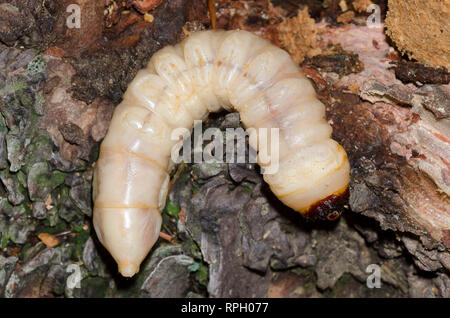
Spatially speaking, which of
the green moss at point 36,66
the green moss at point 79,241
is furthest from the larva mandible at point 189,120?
the green moss at point 36,66

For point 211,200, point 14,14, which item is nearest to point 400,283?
point 211,200

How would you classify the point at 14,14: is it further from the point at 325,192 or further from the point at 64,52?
the point at 325,192

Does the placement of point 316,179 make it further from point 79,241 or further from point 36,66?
point 36,66

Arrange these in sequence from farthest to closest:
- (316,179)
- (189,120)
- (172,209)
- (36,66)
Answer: (172,209) → (189,120) → (36,66) → (316,179)

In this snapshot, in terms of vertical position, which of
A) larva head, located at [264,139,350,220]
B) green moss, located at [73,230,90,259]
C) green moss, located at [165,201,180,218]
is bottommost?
green moss, located at [73,230,90,259]

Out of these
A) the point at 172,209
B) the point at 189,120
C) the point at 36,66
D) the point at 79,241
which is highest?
the point at 36,66

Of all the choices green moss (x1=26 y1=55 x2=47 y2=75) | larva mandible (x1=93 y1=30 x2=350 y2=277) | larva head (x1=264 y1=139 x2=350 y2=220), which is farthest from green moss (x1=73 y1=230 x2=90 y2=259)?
larva head (x1=264 y1=139 x2=350 y2=220)

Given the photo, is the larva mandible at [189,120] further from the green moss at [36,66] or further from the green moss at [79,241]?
the green moss at [36,66]

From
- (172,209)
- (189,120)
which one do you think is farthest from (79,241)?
(189,120)

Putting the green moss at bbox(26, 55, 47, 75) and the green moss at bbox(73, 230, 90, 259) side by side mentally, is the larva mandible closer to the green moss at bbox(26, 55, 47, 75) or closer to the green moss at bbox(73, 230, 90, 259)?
the green moss at bbox(73, 230, 90, 259)
